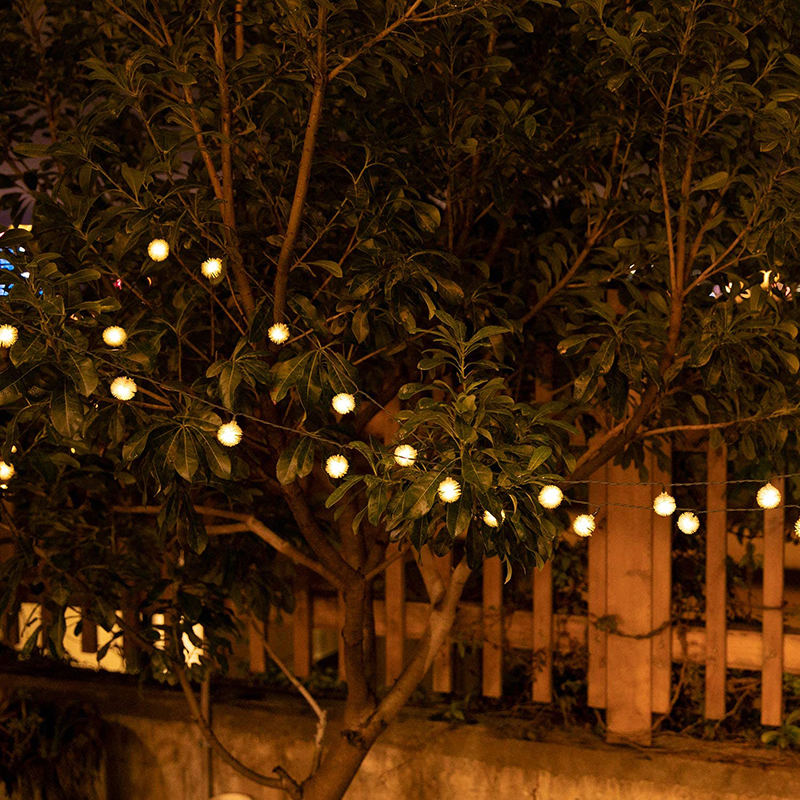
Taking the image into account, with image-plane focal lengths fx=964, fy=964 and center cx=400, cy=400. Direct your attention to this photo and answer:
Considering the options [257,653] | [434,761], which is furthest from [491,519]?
[257,653]

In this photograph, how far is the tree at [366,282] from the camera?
78.7 inches

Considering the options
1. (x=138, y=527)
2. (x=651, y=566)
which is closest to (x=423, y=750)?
(x=651, y=566)

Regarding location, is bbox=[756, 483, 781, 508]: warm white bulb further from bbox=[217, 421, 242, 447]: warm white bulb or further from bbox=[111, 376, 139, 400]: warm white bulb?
bbox=[111, 376, 139, 400]: warm white bulb

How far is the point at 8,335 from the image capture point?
1883 millimetres

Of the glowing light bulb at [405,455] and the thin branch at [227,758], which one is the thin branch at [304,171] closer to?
the glowing light bulb at [405,455]

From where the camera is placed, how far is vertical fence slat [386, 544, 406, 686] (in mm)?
3326

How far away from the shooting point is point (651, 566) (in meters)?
3.11

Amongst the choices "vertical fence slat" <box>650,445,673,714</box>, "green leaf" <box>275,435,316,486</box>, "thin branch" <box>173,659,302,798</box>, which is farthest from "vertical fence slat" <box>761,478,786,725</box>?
"green leaf" <box>275,435,316,486</box>

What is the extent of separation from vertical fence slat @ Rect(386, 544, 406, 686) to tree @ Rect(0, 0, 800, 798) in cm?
33

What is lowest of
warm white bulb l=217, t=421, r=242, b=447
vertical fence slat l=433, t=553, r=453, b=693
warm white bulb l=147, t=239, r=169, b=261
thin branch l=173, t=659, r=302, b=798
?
thin branch l=173, t=659, r=302, b=798

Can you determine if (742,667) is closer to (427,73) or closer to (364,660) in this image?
(364,660)

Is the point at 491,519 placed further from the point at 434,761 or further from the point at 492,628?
the point at 434,761

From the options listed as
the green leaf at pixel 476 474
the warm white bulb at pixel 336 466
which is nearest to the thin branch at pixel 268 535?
the warm white bulb at pixel 336 466

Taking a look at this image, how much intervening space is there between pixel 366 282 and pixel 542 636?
5.33ft
